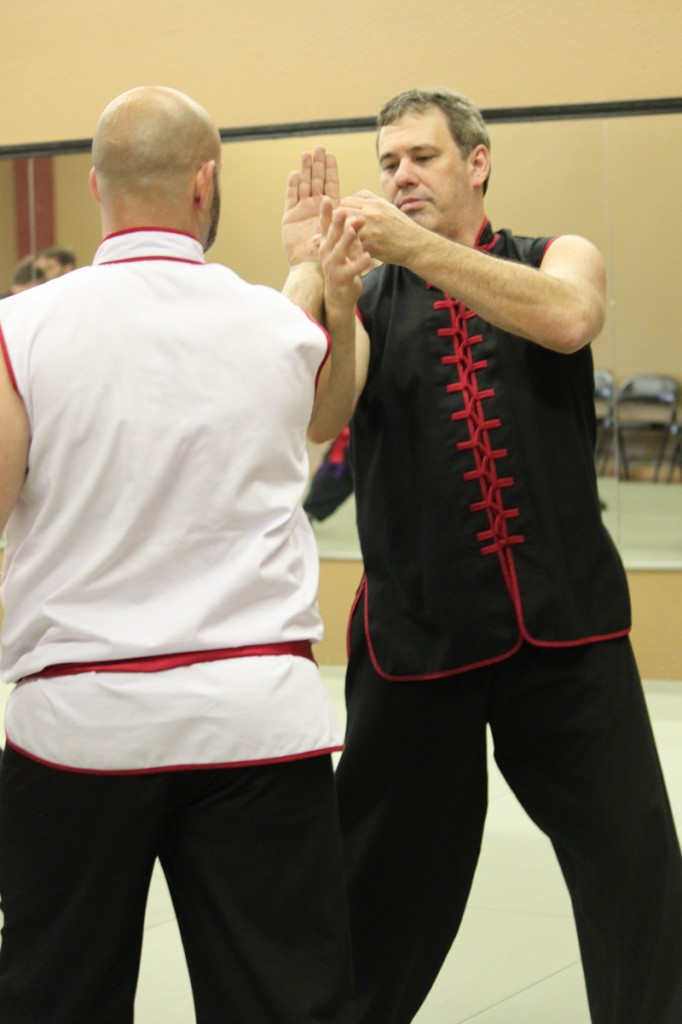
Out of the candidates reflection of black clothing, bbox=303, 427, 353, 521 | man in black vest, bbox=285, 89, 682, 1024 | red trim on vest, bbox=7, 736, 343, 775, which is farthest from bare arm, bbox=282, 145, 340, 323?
reflection of black clothing, bbox=303, 427, 353, 521

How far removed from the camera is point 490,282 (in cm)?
211

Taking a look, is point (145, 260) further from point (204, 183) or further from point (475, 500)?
point (475, 500)

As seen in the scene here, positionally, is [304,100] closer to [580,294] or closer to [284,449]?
[580,294]

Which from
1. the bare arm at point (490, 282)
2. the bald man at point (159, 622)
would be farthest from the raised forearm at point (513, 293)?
the bald man at point (159, 622)

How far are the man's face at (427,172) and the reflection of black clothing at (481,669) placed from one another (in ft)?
0.42

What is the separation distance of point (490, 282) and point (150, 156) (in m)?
0.66

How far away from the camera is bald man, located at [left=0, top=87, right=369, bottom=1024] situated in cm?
155

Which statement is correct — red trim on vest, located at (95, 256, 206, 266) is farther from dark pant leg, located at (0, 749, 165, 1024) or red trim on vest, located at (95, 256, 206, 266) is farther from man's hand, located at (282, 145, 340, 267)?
dark pant leg, located at (0, 749, 165, 1024)

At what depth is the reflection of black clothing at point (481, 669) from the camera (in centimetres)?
220

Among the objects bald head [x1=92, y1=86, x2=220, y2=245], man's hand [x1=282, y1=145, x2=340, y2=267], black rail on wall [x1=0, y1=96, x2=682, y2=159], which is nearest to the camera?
bald head [x1=92, y1=86, x2=220, y2=245]

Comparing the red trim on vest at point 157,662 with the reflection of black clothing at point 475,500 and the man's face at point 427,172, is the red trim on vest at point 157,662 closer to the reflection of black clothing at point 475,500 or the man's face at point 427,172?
the reflection of black clothing at point 475,500

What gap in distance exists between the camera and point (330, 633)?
255 inches

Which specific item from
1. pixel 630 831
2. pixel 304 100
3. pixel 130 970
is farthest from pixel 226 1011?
pixel 304 100

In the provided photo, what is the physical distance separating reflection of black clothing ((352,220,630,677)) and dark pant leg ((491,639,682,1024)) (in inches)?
2.9
